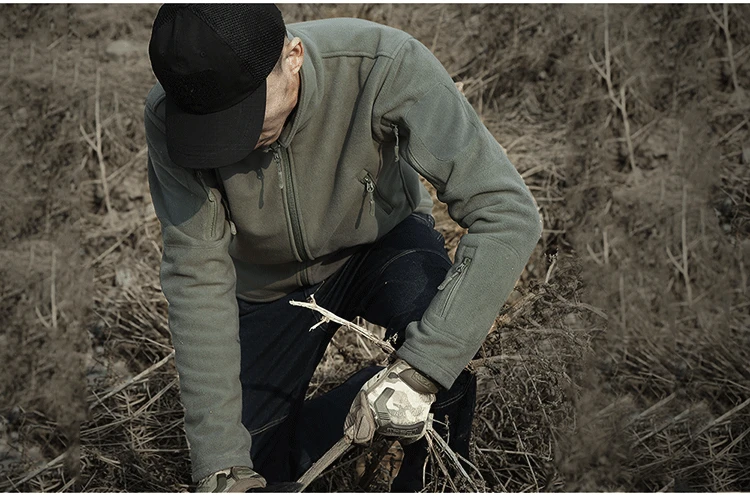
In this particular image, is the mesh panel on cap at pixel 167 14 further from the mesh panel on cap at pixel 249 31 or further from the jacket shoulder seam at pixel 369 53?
the jacket shoulder seam at pixel 369 53

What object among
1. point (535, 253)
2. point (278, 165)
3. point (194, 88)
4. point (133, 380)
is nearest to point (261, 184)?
point (278, 165)

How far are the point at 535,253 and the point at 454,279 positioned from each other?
171 centimetres

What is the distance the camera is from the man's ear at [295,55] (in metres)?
1.90

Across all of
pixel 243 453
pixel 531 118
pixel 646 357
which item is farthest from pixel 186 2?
pixel 531 118

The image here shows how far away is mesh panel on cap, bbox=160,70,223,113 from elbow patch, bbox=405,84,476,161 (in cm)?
46

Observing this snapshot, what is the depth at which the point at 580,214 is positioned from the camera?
3.84 meters

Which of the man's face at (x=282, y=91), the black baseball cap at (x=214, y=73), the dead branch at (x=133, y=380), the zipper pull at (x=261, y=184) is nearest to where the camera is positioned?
the black baseball cap at (x=214, y=73)

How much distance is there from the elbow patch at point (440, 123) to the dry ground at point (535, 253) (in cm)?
54

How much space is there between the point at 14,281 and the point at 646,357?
271cm

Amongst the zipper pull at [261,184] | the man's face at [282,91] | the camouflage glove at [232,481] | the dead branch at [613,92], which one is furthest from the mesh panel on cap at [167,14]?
the dead branch at [613,92]

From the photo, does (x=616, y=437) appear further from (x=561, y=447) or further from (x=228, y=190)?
(x=228, y=190)

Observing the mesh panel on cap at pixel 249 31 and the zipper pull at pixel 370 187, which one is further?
the zipper pull at pixel 370 187

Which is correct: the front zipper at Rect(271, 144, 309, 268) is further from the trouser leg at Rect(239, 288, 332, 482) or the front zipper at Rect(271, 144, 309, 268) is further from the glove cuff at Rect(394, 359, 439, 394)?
the glove cuff at Rect(394, 359, 439, 394)

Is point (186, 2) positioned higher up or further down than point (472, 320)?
higher up
